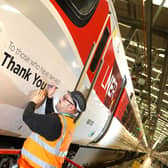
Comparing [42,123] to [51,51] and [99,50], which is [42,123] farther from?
[99,50]

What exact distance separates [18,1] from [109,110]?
282 cm

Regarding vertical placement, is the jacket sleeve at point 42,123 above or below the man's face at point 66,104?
below

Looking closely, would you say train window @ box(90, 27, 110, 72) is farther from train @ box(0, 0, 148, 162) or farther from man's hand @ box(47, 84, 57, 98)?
man's hand @ box(47, 84, 57, 98)

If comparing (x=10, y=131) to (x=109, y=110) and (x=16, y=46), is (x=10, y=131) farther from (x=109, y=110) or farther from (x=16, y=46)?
(x=109, y=110)

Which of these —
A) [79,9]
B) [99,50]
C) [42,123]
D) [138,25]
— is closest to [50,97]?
[42,123]

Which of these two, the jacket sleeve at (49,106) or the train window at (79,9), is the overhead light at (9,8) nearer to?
the train window at (79,9)

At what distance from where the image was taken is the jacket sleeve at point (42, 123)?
60.4 inches

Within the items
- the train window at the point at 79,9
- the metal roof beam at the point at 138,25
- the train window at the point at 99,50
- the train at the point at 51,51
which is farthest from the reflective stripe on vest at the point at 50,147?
the metal roof beam at the point at 138,25

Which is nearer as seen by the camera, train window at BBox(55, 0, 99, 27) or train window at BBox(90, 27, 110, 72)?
train window at BBox(55, 0, 99, 27)

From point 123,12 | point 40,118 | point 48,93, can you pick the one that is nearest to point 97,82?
point 48,93

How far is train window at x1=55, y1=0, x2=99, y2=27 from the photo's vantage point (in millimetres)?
1718

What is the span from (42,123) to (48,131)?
7cm

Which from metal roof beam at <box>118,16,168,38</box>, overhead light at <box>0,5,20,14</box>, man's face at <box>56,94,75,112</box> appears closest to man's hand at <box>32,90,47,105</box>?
man's face at <box>56,94,75,112</box>

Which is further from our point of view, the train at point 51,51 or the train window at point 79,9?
the train window at point 79,9
